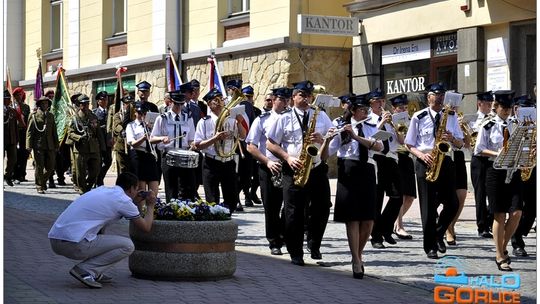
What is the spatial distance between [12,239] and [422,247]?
15.3ft

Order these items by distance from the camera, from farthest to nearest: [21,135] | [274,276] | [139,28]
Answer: [139,28] → [21,135] → [274,276]

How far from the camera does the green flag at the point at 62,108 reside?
22156 mm

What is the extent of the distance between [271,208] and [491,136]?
2.48m

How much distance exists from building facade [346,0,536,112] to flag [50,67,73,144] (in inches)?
254

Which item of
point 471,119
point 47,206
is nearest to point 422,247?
point 471,119

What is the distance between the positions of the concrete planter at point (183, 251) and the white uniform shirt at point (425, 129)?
3.26m

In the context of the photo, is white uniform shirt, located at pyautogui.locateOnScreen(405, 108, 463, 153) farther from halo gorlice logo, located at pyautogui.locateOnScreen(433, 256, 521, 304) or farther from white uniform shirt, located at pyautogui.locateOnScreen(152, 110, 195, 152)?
white uniform shirt, located at pyautogui.locateOnScreen(152, 110, 195, 152)

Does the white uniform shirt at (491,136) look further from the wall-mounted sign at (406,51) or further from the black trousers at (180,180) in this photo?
the wall-mounted sign at (406,51)

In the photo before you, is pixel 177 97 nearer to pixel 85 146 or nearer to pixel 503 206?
pixel 503 206

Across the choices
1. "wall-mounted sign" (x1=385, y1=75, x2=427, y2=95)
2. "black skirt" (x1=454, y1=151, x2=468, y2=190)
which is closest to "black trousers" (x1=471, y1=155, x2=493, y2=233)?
"black skirt" (x1=454, y1=151, x2=468, y2=190)

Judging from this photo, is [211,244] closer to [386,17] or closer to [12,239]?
[12,239]

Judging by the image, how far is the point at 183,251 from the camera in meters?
10.6

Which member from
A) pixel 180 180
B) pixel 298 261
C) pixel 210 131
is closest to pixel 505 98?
pixel 298 261

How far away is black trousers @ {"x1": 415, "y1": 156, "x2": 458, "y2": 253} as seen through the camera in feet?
42.7
